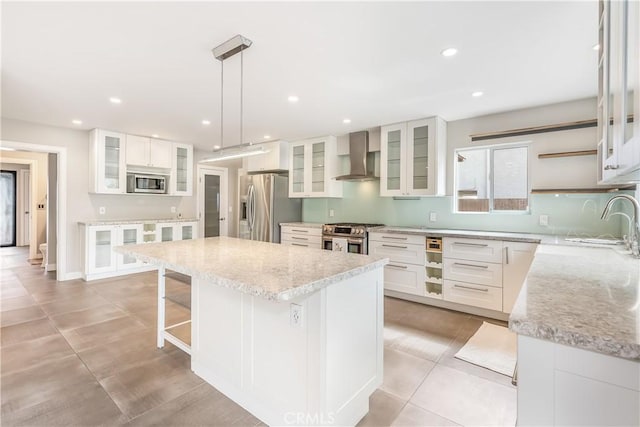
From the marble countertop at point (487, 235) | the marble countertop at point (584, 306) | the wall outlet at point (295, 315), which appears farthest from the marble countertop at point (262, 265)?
the marble countertop at point (487, 235)

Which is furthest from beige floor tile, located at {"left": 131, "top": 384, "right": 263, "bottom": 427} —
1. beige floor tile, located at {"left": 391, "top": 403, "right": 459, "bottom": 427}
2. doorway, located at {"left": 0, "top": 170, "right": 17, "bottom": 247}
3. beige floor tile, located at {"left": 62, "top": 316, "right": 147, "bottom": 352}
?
doorway, located at {"left": 0, "top": 170, "right": 17, "bottom": 247}

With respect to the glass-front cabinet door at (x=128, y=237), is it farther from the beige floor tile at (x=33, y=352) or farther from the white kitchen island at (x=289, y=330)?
the white kitchen island at (x=289, y=330)

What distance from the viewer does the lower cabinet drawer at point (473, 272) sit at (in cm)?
326

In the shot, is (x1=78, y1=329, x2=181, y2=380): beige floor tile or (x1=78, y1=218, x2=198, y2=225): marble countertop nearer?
(x1=78, y1=329, x2=181, y2=380): beige floor tile

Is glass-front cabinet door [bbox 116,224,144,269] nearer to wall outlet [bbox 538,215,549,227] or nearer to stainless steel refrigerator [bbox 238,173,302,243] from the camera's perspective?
stainless steel refrigerator [bbox 238,173,302,243]

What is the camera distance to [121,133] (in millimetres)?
4934

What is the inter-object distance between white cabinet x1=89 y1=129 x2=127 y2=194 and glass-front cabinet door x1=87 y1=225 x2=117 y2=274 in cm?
63

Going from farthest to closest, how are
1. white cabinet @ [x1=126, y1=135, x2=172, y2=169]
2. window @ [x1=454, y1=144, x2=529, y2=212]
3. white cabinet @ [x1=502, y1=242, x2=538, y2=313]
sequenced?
white cabinet @ [x1=126, y1=135, x2=172, y2=169]
window @ [x1=454, y1=144, x2=529, y2=212]
white cabinet @ [x1=502, y1=242, x2=538, y2=313]

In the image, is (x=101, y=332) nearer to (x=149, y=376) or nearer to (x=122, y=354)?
(x=122, y=354)

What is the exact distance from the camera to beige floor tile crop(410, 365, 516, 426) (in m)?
1.80

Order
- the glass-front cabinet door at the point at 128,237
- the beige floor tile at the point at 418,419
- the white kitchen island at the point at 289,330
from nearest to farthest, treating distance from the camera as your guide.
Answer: the white kitchen island at the point at 289,330 < the beige floor tile at the point at 418,419 < the glass-front cabinet door at the point at 128,237

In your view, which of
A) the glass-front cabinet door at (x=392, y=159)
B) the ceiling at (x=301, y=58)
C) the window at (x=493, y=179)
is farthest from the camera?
the glass-front cabinet door at (x=392, y=159)

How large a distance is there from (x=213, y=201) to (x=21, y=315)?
3.77 meters

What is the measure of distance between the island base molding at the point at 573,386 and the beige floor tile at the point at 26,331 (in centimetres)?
381
